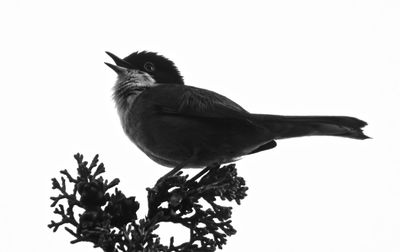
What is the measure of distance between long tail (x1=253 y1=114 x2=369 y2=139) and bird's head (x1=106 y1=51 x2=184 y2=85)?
1.68 metres

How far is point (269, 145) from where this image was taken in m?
5.65

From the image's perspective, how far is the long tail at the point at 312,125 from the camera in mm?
4965

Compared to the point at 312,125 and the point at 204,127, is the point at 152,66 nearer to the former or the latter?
the point at 204,127

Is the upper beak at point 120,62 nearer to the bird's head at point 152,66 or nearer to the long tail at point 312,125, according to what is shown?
the bird's head at point 152,66

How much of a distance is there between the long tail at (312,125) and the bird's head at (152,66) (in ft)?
5.50

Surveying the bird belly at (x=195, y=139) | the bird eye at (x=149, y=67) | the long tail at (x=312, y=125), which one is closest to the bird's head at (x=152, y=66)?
the bird eye at (x=149, y=67)

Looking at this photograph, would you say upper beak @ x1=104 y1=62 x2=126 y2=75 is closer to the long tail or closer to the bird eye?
the bird eye

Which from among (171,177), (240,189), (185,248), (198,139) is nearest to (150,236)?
(185,248)

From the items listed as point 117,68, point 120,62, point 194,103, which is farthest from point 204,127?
point 120,62

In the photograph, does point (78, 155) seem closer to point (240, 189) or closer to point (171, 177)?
point (171, 177)

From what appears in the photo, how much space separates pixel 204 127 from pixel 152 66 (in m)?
1.62

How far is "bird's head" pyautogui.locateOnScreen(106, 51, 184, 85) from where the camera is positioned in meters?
6.32

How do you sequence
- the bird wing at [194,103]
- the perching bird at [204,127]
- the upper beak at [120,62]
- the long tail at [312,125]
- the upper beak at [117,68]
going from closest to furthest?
the long tail at [312,125] < the perching bird at [204,127] < the bird wing at [194,103] < the upper beak at [117,68] < the upper beak at [120,62]

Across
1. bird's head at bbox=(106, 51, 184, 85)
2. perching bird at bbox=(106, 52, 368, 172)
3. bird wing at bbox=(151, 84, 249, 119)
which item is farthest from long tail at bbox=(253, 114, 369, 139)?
bird's head at bbox=(106, 51, 184, 85)
